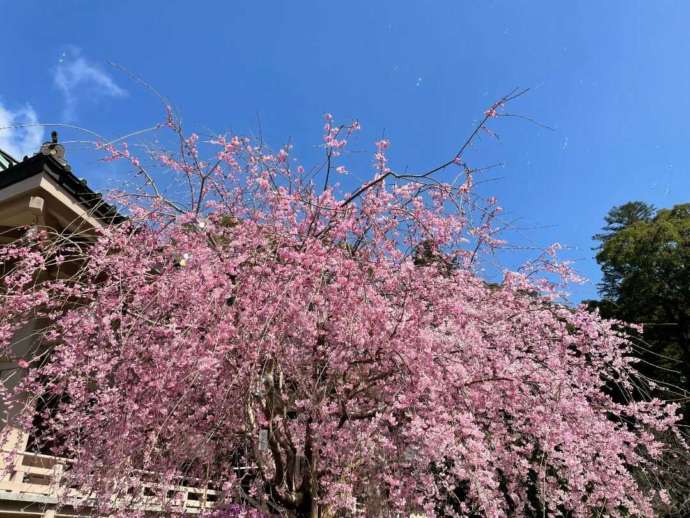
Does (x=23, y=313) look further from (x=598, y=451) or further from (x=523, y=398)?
(x=598, y=451)

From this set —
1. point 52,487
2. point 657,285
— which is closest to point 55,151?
point 52,487

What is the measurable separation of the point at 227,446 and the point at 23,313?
93.7 inches

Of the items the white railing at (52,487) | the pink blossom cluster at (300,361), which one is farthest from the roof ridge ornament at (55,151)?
the white railing at (52,487)

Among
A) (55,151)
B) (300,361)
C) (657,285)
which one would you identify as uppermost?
(657,285)

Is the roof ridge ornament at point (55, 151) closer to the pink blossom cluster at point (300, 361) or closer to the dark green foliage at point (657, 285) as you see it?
the pink blossom cluster at point (300, 361)

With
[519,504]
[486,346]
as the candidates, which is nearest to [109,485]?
[486,346]

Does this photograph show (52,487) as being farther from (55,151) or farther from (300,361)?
(55,151)

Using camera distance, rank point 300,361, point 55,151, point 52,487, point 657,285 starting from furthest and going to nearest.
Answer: point 657,285
point 55,151
point 52,487
point 300,361

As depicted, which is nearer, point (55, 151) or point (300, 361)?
point (300, 361)

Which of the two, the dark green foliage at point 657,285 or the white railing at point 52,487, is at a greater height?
the dark green foliage at point 657,285

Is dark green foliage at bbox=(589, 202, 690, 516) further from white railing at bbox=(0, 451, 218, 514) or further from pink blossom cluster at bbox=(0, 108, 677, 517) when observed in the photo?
white railing at bbox=(0, 451, 218, 514)

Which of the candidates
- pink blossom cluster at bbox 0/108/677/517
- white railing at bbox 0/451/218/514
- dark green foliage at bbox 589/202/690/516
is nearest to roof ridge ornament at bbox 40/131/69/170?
pink blossom cluster at bbox 0/108/677/517

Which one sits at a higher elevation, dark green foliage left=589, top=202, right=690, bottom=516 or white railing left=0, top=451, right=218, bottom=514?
dark green foliage left=589, top=202, right=690, bottom=516

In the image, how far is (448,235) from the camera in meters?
5.14
